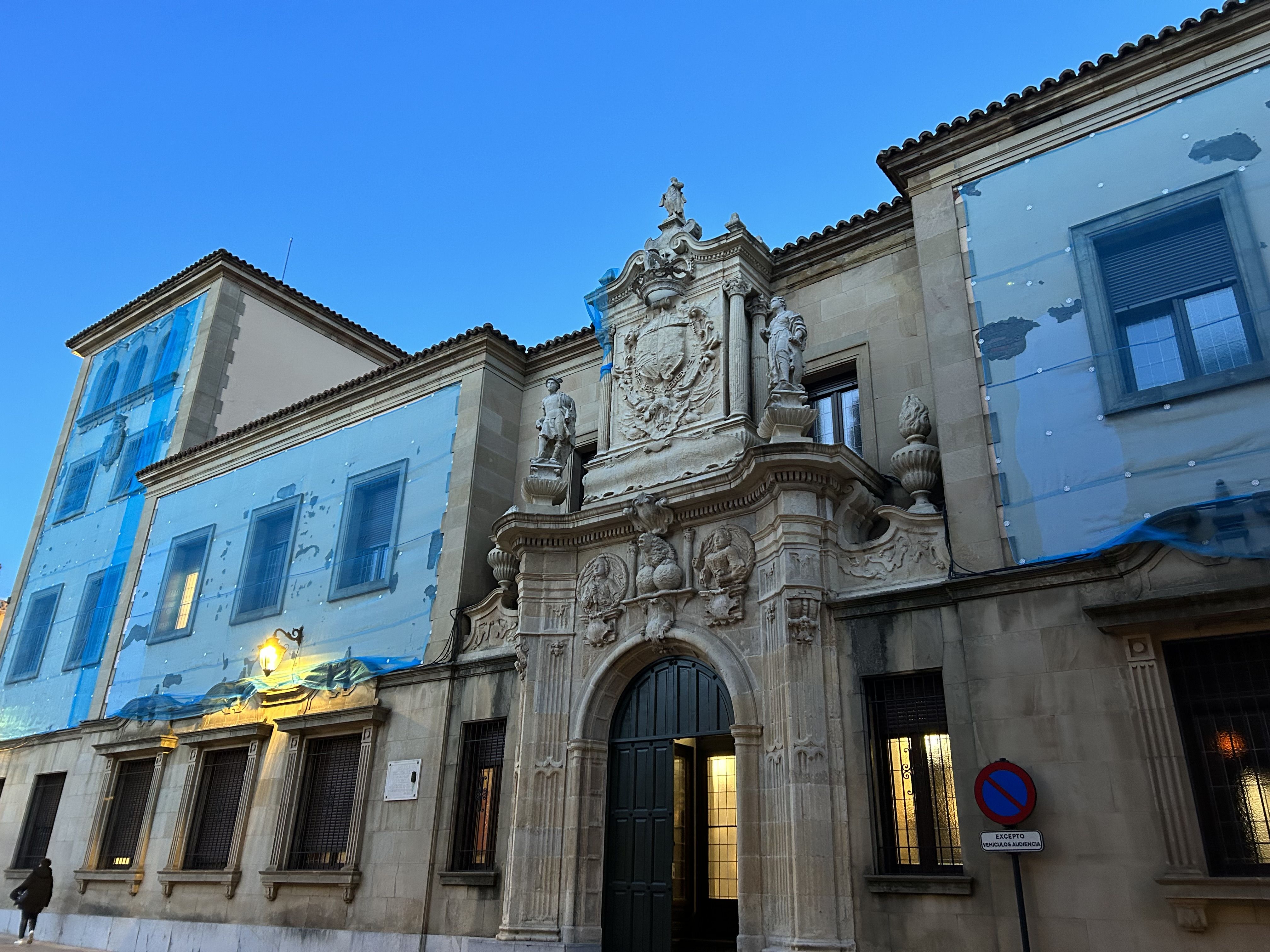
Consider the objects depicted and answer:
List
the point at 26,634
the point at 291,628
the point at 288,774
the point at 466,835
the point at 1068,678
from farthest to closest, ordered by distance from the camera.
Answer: the point at 26,634 → the point at 291,628 → the point at 288,774 → the point at 466,835 → the point at 1068,678

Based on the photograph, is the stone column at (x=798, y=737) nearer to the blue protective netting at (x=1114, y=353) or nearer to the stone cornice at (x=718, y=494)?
the stone cornice at (x=718, y=494)

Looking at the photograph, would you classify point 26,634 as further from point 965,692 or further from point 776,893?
point 965,692

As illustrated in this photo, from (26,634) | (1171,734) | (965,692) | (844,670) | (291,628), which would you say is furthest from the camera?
(26,634)

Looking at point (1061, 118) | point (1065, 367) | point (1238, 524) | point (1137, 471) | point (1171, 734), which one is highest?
point (1061, 118)

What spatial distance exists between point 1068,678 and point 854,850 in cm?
290

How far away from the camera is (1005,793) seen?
922 cm

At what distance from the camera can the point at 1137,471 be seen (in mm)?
10070

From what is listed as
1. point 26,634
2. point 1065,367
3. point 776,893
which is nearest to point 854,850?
point 776,893

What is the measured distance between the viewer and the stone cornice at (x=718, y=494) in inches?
468

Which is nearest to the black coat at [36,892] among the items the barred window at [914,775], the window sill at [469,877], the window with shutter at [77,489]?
the window with shutter at [77,489]

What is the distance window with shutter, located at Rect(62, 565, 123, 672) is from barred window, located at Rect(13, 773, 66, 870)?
2.49 metres

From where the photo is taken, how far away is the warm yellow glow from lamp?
57.6 ft

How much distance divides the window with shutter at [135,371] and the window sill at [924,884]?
22.9 meters

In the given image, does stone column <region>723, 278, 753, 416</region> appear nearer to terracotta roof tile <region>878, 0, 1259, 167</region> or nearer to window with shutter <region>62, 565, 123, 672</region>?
terracotta roof tile <region>878, 0, 1259, 167</region>
